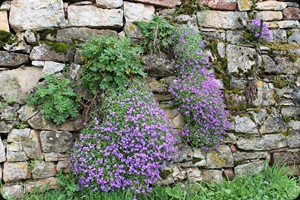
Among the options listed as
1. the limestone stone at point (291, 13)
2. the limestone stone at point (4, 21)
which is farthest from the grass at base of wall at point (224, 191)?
the limestone stone at point (291, 13)

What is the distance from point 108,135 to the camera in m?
3.39

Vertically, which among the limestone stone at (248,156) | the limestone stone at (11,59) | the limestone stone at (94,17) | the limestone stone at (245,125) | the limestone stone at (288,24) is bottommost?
the limestone stone at (248,156)

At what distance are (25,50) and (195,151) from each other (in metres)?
2.33

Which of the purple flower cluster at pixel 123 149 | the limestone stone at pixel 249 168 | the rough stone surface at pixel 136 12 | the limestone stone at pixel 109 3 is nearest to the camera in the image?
the purple flower cluster at pixel 123 149

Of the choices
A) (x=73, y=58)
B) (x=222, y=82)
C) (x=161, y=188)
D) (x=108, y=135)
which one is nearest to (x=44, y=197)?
(x=108, y=135)

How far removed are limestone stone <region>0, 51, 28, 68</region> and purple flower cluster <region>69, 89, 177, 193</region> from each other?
1.10m

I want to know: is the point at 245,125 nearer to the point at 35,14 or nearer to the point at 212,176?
the point at 212,176

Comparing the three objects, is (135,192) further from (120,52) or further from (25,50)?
(25,50)

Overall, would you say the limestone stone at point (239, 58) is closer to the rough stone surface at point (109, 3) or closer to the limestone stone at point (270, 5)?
the limestone stone at point (270, 5)

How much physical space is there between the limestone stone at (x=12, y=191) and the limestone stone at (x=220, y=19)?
301 centimetres

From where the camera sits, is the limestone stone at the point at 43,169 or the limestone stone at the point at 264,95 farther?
the limestone stone at the point at 264,95

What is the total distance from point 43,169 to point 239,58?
284cm

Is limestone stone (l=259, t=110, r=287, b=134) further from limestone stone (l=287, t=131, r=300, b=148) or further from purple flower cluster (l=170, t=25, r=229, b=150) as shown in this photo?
purple flower cluster (l=170, t=25, r=229, b=150)

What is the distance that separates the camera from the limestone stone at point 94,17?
3.79m
